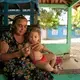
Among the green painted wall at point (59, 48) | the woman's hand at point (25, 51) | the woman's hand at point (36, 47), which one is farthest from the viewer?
the green painted wall at point (59, 48)

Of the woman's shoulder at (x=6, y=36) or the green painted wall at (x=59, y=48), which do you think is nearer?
the woman's shoulder at (x=6, y=36)

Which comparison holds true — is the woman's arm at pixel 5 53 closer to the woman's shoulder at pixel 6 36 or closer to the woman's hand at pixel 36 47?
the woman's shoulder at pixel 6 36

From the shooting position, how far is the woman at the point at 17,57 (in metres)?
1.93

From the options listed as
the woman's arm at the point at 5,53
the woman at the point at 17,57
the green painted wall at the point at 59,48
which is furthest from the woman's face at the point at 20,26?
the green painted wall at the point at 59,48

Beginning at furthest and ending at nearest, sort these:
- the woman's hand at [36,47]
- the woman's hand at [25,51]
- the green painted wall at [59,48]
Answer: the green painted wall at [59,48] → the woman's hand at [36,47] → the woman's hand at [25,51]

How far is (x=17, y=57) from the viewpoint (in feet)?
6.39

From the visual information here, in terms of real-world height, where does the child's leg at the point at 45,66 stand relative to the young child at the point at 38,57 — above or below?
below

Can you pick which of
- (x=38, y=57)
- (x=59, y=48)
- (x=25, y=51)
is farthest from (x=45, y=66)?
(x=59, y=48)

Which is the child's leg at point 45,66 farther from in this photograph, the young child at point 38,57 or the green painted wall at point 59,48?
the green painted wall at point 59,48

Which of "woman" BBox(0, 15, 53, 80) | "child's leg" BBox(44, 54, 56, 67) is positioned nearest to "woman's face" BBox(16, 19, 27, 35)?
"woman" BBox(0, 15, 53, 80)

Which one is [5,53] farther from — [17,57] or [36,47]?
[36,47]

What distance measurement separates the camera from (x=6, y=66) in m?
1.96

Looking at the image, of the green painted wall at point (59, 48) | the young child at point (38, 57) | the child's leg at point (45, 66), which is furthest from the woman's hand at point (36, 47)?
the green painted wall at point (59, 48)

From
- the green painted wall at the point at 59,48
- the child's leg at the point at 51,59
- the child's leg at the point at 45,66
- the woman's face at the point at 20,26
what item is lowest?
the green painted wall at the point at 59,48
